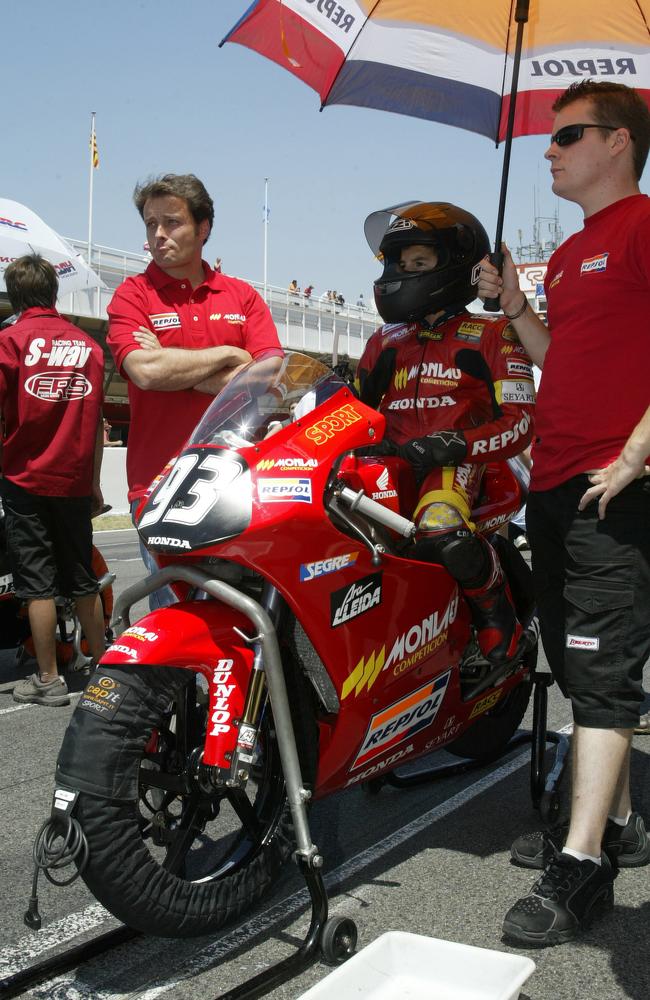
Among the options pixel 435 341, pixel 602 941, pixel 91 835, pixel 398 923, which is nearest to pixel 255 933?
pixel 398 923

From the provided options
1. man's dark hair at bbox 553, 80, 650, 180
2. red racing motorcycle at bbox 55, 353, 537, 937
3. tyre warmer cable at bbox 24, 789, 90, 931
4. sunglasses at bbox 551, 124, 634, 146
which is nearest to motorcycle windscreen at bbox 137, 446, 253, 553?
red racing motorcycle at bbox 55, 353, 537, 937

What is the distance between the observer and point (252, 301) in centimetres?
413

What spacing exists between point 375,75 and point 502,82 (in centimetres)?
53

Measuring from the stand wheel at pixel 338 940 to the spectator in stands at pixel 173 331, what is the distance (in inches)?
57.5

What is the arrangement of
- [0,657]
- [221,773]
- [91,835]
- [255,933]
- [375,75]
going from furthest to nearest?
[0,657] < [375,75] < [255,933] < [221,773] < [91,835]

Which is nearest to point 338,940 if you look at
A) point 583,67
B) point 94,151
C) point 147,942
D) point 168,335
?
point 147,942

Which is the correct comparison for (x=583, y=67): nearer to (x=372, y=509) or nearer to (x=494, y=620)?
(x=494, y=620)

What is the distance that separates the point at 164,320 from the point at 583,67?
6.28 feet

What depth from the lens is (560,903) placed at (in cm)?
283

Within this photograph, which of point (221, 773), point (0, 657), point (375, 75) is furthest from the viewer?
point (0, 657)

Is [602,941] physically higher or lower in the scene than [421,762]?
higher

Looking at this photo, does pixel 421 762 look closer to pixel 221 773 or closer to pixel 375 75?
pixel 221 773

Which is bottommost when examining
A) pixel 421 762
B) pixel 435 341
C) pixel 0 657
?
pixel 0 657

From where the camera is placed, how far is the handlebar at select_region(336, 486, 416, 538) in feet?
9.02
